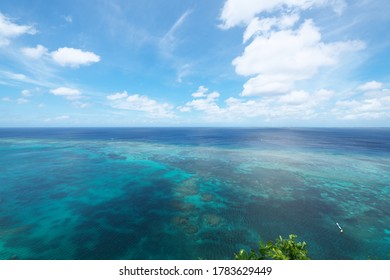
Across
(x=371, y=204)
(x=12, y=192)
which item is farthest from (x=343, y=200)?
(x=12, y=192)

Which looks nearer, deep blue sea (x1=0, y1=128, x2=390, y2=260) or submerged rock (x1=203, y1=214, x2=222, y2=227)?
deep blue sea (x1=0, y1=128, x2=390, y2=260)

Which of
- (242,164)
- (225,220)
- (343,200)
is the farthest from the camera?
(242,164)

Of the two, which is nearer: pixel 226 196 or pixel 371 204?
pixel 371 204

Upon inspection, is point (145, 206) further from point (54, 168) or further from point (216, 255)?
point (54, 168)

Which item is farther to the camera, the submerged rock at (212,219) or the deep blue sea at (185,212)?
the submerged rock at (212,219)

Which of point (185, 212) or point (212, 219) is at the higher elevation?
point (185, 212)

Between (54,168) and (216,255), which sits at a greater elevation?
(54,168)

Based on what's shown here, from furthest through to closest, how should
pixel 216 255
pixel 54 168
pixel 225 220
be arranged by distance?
pixel 54 168 → pixel 225 220 → pixel 216 255

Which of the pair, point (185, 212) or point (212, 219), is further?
point (185, 212)

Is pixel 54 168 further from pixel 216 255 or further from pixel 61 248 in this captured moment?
pixel 216 255

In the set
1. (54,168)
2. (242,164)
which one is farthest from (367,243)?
(54,168)
